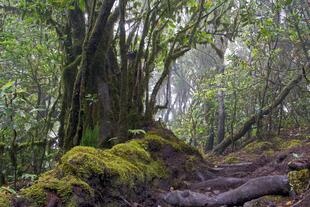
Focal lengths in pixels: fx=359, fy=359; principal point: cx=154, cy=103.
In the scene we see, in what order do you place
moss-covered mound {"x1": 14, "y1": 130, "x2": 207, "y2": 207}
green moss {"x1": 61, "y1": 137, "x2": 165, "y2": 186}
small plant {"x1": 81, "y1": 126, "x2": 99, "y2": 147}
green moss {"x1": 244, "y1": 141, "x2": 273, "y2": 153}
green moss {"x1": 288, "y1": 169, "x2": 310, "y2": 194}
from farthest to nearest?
green moss {"x1": 244, "y1": 141, "x2": 273, "y2": 153}
small plant {"x1": 81, "y1": 126, "x2": 99, "y2": 147}
green moss {"x1": 288, "y1": 169, "x2": 310, "y2": 194}
green moss {"x1": 61, "y1": 137, "x2": 165, "y2": 186}
moss-covered mound {"x1": 14, "y1": 130, "x2": 207, "y2": 207}

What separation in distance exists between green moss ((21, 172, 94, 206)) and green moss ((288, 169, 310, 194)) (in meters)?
2.61

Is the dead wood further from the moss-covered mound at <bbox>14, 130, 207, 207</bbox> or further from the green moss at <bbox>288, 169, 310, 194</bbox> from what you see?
the moss-covered mound at <bbox>14, 130, 207, 207</bbox>

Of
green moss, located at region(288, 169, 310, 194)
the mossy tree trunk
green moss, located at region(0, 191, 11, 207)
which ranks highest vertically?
the mossy tree trunk

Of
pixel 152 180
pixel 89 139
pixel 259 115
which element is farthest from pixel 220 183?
pixel 259 115

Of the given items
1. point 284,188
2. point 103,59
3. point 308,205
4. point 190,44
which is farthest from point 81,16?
point 308,205

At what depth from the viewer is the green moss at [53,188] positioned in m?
3.35

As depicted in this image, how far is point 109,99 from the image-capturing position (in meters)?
8.15

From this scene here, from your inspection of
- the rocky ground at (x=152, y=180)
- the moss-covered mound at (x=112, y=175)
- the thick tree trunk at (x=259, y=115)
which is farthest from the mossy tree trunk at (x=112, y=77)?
the thick tree trunk at (x=259, y=115)

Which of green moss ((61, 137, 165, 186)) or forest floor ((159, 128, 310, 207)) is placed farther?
forest floor ((159, 128, 310, 207))

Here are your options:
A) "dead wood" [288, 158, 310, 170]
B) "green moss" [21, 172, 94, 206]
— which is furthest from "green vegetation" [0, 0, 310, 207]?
"dead wood" [288, 158, 310, 170]

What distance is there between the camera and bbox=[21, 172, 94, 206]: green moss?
3352 mm

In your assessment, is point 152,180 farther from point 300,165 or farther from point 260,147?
point 260,147

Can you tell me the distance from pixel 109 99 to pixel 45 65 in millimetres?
2877

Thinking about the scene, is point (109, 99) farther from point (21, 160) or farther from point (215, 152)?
point (215, 152)
